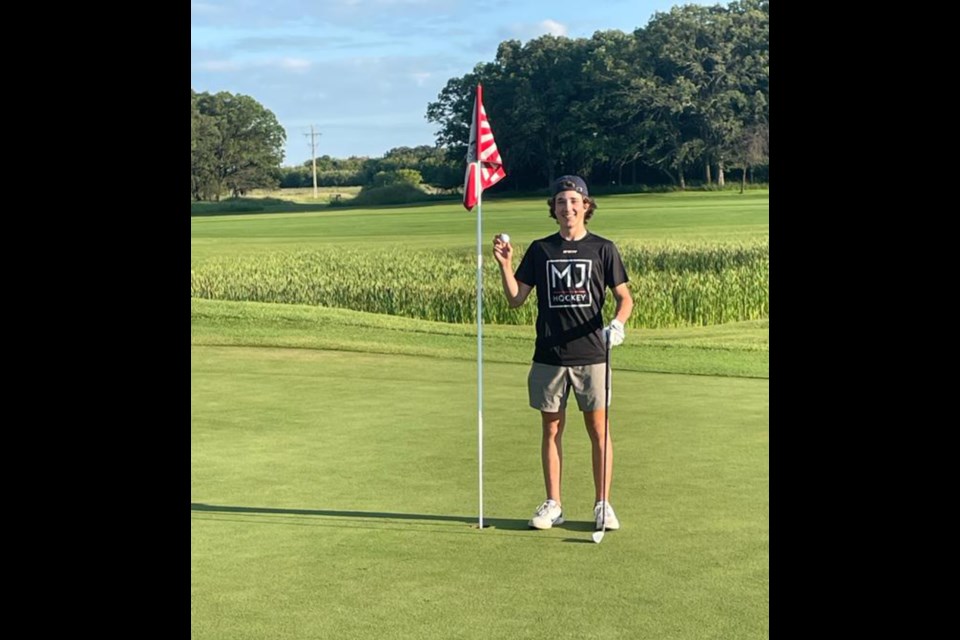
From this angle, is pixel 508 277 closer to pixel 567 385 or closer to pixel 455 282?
pixel 567 385

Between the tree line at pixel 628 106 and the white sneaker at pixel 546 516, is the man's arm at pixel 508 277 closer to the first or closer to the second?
the white sneaker at pixel 546 516

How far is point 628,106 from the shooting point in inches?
944

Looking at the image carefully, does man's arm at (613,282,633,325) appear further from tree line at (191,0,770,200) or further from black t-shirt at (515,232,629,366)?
tree line at (191,0,770,200)

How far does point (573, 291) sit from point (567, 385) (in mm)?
472

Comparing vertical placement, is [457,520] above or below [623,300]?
below

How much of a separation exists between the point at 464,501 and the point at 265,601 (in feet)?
6.68

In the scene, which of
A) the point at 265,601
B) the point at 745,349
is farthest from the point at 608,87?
the point at 265,601

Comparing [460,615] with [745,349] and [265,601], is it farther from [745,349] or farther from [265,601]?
[745,349]

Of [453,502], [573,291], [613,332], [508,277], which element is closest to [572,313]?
[573,291]

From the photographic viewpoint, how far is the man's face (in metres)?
6.34

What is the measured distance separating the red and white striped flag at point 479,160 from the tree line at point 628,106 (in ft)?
52.0
